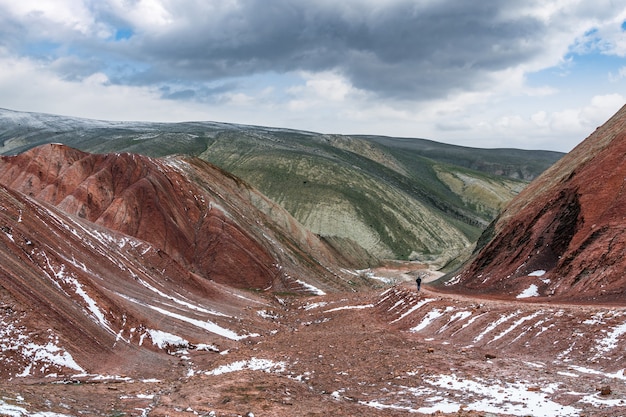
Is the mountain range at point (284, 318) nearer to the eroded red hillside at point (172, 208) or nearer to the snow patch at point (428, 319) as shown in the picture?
the snow patch at point (428, 319)

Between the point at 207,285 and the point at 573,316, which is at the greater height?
the point at 573,316

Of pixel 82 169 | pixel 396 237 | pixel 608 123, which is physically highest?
pixel 608 123

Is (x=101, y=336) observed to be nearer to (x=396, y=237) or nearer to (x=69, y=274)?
(x=69, y=274)

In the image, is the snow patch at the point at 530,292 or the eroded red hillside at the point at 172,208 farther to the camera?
the eroded red hillside at the point at 172,208

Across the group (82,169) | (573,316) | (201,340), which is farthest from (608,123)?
(82,169)

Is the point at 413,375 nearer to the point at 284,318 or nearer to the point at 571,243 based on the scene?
the point at 571,243

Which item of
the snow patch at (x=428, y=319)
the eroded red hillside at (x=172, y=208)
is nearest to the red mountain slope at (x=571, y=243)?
the snow patch at (x=428, y=319)
